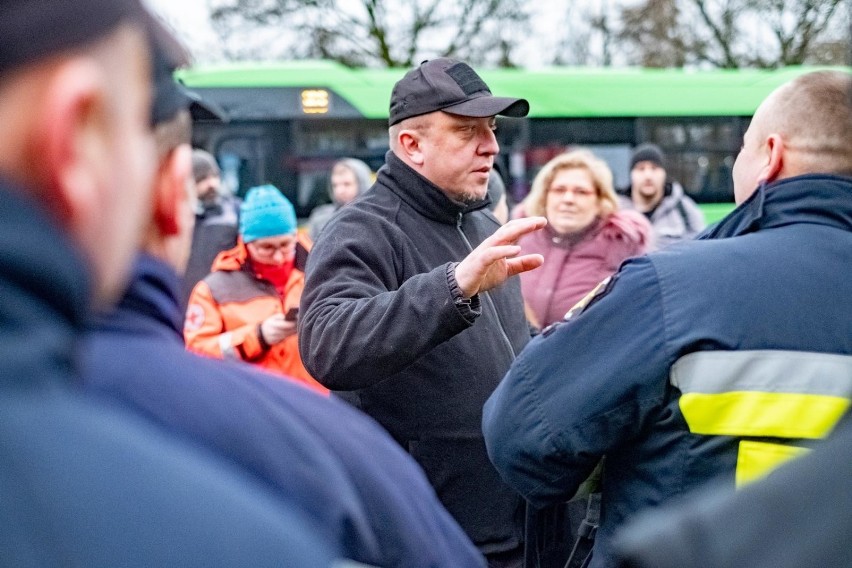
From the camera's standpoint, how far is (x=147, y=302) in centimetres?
99

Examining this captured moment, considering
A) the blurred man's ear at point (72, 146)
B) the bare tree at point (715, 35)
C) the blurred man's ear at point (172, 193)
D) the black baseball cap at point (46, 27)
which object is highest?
the black baseball cap at point (46, 27)

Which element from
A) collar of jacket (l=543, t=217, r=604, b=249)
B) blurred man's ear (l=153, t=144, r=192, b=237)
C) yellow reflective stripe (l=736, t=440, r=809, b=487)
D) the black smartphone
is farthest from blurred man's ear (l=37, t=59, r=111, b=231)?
collar of jacket (l=543, t=217, r=604, b=249)

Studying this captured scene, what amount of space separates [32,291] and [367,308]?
1.83 m

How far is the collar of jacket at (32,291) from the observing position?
0.67m

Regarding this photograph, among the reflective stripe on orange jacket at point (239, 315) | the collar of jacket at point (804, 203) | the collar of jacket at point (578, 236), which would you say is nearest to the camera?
the collar of jacket at point (804, 203)

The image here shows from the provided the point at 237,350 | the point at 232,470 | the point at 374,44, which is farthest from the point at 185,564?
the point at 374,44

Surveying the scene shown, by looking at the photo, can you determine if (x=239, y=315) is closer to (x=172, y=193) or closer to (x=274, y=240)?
(x=274, y=240)

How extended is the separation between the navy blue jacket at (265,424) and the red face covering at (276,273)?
337cm

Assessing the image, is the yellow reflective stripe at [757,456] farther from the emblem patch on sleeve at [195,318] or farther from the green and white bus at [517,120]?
the green and white bus at [517,120]

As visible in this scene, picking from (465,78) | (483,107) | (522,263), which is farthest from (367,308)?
(465,78)

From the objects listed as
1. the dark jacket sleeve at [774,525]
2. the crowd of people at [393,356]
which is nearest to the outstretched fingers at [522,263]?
the crowd of people at [393,356]

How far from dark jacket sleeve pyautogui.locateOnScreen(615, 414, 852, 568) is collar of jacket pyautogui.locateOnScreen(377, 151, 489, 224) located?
6.91 feet

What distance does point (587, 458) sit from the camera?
196 centimetres

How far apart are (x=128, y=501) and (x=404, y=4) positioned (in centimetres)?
2068
